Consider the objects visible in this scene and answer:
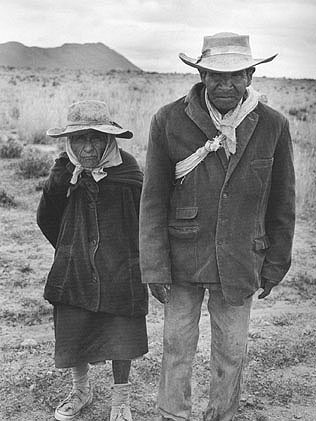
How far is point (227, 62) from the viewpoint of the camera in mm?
2807

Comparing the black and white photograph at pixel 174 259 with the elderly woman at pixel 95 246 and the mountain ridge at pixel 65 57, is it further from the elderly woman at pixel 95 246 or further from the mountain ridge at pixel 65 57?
the mountain ridge at pixel 65 57

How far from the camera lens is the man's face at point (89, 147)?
11.2ft

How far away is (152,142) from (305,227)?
5738mm

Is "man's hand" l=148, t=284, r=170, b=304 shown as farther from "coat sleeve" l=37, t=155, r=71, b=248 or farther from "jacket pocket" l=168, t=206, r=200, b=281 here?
"coat sleeve" l=37, t=155, r=71, b=248

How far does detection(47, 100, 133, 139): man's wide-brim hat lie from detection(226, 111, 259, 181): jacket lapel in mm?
707

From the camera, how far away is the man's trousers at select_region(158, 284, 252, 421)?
3156 millimetres

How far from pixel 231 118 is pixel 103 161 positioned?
80 cm

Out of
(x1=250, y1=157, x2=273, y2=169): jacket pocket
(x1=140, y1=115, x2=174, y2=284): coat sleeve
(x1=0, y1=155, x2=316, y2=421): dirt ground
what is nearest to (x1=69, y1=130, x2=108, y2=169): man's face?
(x1=140, y1=115, x2=174, y2=284): coat sleeve

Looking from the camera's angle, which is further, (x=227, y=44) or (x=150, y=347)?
(x=150, y=347)

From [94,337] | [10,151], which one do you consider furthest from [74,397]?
[10,151]

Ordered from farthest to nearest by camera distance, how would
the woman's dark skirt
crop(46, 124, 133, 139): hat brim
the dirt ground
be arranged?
the dirt ground
the woman's dark skirt
crop(46, 124, 133, 139): hat brim

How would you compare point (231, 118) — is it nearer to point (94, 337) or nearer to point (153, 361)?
point (94, 337)

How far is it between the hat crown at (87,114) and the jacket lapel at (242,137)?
2.73 feet

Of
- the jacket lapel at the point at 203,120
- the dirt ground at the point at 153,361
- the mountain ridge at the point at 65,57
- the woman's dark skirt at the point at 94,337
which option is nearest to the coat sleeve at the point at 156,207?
the jacket lapel at the point at 203,120
